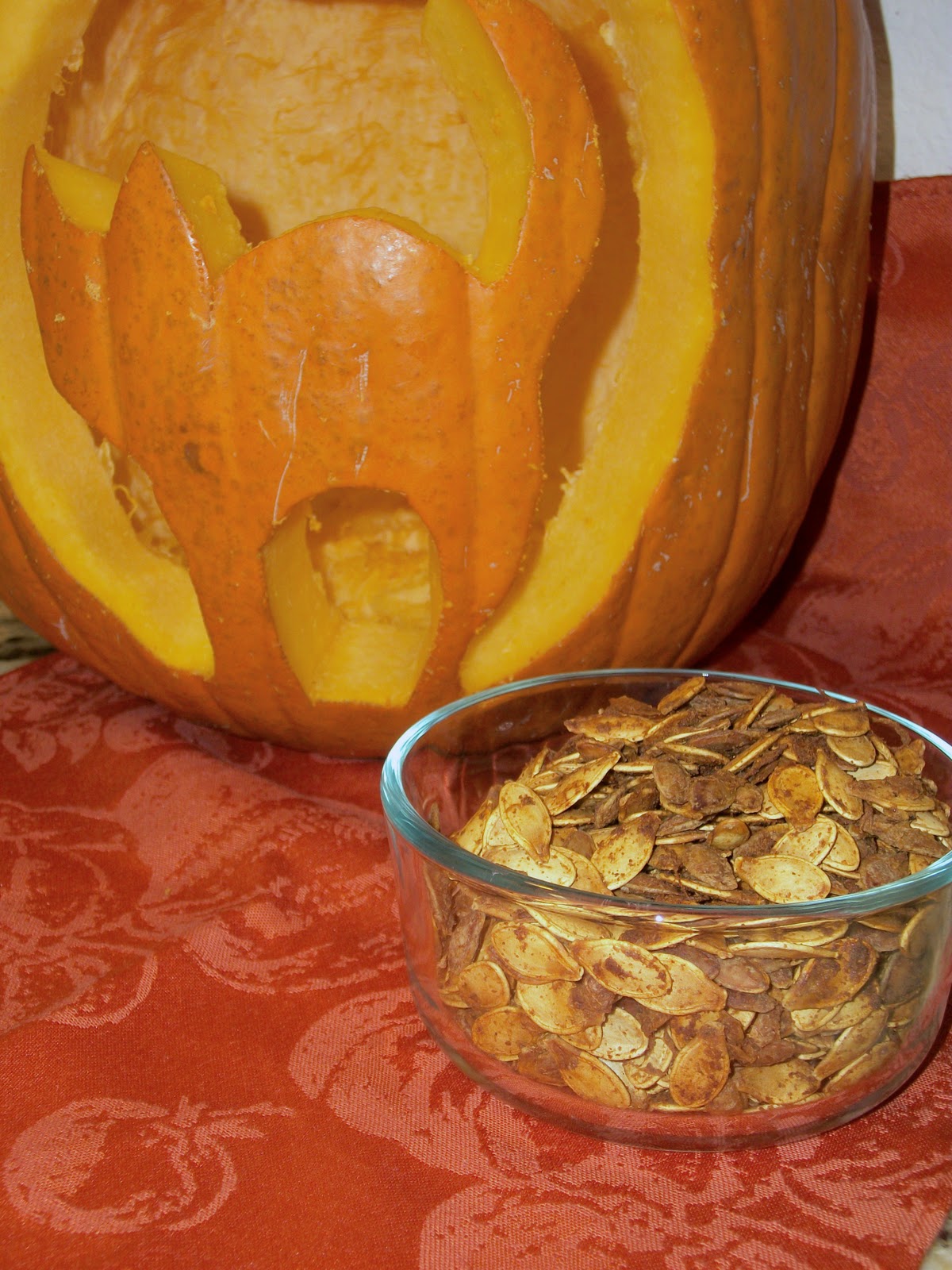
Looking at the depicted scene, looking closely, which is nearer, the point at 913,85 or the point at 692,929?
the point at 692,929

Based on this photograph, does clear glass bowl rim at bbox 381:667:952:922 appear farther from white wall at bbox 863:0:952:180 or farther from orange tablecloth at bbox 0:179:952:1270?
white wall at bbox 863:0:952:180

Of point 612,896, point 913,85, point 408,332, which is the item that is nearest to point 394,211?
point 408,332

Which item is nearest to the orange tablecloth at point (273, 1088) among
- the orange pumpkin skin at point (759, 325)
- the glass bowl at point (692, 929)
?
the glass bowl at point (692, 929)

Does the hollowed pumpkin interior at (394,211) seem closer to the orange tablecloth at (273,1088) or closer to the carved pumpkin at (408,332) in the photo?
the carved pumpkin at (408,332)

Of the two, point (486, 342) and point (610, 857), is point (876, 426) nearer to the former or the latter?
point (486, 342)

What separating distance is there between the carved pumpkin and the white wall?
13 centimetres

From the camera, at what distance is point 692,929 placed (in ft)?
1.44

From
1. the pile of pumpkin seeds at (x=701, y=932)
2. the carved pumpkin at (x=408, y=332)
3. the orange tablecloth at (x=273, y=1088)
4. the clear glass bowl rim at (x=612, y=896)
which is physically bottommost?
the orange tablecloth at (x=273, y=1088)

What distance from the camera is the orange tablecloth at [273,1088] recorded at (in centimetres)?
44

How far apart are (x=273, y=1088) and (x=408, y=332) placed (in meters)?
0.37

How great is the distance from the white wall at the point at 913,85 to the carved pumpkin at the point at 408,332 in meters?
0.13

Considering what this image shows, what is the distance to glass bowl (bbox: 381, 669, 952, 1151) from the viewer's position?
45 cm

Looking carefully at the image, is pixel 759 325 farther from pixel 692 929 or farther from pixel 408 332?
pixel 692 929

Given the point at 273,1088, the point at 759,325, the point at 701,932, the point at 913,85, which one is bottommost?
the point at 273,1088
